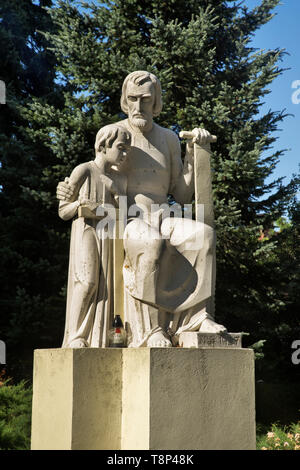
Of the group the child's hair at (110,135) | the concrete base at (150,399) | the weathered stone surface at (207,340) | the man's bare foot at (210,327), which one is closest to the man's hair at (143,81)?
the child's hair at (110,135)

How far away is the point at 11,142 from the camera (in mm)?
10898

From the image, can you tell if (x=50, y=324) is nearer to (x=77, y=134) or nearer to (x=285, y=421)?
(x=77, y=134)

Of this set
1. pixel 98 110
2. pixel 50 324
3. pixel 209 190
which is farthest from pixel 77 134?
pixel 209 190

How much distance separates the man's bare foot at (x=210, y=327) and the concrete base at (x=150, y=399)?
182mm

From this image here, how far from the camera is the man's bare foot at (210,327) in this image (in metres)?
4.32

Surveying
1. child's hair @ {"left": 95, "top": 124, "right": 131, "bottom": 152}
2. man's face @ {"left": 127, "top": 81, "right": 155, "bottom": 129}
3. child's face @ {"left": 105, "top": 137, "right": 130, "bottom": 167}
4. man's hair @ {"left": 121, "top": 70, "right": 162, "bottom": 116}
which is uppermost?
man's hair @ {"left": 121, "top": 70, "right": 162, "bottom": 116}

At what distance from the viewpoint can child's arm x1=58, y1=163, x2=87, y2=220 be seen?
188 inches

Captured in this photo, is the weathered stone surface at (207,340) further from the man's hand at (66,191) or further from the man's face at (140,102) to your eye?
the man's face at (140,102)

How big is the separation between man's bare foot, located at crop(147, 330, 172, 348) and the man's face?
201 centimetres

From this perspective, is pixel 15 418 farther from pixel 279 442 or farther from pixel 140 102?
pixel 140 102

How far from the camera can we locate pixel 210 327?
4.36 metres

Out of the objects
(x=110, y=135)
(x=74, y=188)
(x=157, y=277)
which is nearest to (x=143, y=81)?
(x=110, y=135)

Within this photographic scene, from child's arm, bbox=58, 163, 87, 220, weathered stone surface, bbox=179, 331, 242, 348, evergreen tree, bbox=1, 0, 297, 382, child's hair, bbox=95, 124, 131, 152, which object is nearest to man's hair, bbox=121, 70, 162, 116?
child's hair, bbox=95, 124, 131, 152

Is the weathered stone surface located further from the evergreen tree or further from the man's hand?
the evergreen tree
